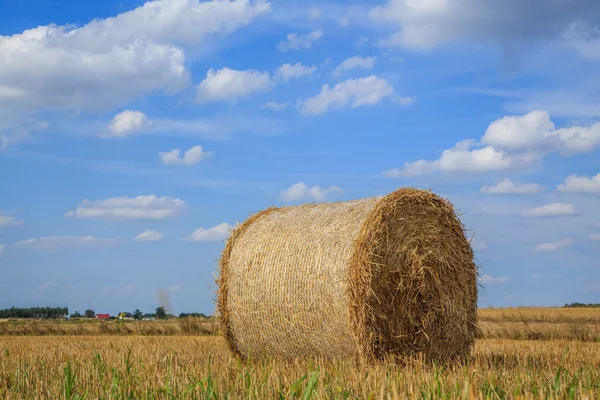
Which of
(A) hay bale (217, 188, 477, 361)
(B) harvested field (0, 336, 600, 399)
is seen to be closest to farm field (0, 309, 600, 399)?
(B) harvested field (0, 336, 600, 399)

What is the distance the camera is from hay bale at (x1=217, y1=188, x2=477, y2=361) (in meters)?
7.75

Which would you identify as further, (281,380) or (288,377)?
(288,377)

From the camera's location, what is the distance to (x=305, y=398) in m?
3.62

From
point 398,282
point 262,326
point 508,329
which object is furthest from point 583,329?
point 262,326

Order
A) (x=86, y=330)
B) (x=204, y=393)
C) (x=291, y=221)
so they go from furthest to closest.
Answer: (x=86, y=330), (x=291, y=221), (x=204, y=393)

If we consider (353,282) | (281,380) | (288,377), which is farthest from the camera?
(353,282)

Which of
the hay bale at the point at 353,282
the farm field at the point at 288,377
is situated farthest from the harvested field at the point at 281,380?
the hay bale at the point at 353,282

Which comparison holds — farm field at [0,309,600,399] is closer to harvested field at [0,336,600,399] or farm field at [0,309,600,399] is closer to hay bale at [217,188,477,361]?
harvested field at [0,336,600,399]

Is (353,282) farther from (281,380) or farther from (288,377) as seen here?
(281,380)

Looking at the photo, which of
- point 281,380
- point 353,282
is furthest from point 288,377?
point 353,282

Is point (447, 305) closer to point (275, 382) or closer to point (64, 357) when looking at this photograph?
point (275, 382)

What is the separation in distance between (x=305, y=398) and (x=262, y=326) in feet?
16.7

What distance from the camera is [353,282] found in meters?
7.59

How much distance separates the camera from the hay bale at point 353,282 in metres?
7.75
